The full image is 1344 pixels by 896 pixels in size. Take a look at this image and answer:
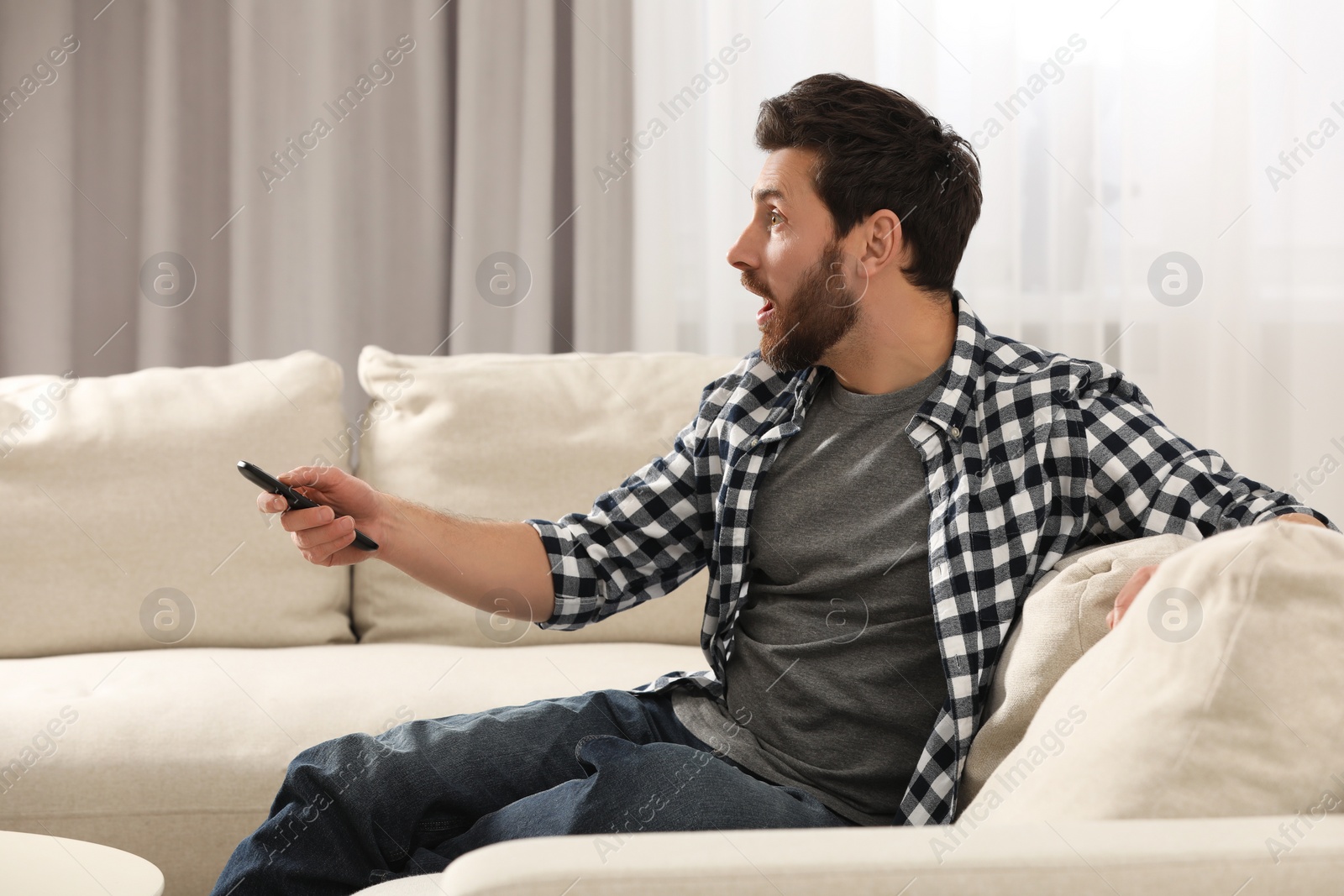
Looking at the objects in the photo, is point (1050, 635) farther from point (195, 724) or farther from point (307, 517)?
point (195, 724)

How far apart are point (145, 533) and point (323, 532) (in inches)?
35.2

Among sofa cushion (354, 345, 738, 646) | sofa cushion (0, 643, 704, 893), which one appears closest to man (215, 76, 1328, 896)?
sofa cushion (0, 643, 704, 893)

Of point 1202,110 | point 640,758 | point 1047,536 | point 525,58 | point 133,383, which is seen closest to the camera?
point 640,758

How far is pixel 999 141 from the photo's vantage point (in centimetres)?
232

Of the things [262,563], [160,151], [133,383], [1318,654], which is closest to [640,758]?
[1318,654]

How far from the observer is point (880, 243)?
1282mm

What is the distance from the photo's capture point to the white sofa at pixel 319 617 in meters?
0.69

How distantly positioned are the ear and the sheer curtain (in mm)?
1131

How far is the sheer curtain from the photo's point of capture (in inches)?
88.7

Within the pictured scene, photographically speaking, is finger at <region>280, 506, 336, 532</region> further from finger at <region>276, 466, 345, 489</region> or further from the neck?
the neck

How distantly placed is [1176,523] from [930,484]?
235 millimetres

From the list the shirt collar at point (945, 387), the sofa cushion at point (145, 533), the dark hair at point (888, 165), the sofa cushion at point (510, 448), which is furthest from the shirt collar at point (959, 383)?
the sofa cushion at point (145, 533)

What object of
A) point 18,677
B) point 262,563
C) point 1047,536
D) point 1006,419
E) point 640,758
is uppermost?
point 1006,419

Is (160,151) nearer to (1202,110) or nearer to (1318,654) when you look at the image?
(1202,110)
